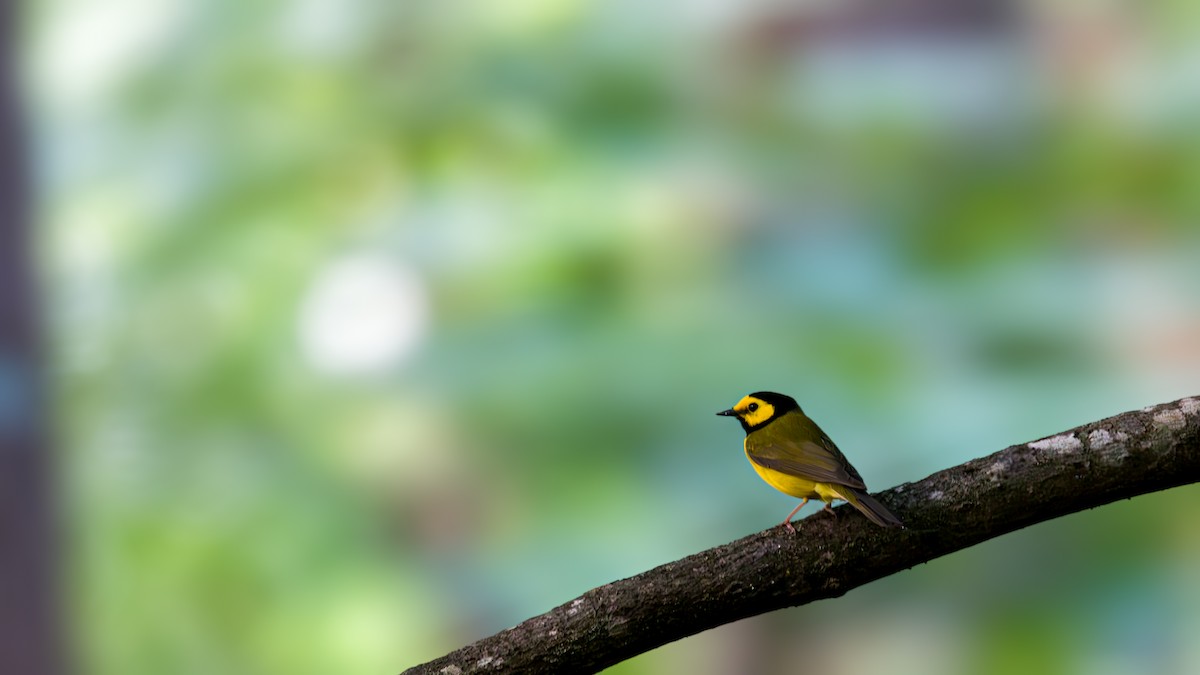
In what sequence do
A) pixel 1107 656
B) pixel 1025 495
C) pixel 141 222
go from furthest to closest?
pixel 141 222 < pixel 1107 656 < pixel 1025 495

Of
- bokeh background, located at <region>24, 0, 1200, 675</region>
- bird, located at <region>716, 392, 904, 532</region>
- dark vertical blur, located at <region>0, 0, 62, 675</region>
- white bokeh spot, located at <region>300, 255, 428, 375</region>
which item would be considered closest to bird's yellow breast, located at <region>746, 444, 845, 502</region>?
bird, located at <region>716, 392, 904, 532</region>

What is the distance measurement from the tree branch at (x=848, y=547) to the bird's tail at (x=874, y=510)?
43mm

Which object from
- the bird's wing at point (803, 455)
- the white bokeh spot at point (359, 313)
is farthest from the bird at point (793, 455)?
the white bokeh spot at point (359, 313)

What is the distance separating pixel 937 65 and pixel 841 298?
3.34 feet

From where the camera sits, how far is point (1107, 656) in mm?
4094

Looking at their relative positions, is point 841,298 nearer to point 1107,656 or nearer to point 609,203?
point 609,203

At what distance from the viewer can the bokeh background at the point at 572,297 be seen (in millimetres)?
4320

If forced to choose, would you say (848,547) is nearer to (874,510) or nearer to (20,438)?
(874,510)

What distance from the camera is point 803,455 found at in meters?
2.51

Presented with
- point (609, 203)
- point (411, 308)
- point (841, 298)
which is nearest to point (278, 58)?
point (411, 308)

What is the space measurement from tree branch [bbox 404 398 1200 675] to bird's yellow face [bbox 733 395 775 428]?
687 mm

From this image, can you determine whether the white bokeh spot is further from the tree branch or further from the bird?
the tree branch

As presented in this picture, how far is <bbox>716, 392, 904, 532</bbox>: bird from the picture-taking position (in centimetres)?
230

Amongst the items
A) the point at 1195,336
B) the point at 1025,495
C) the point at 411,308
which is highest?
the point at 411,308
